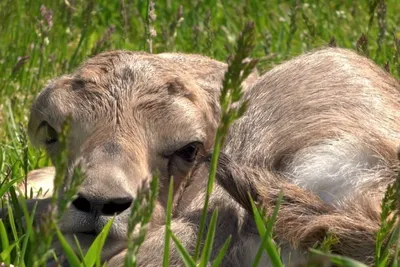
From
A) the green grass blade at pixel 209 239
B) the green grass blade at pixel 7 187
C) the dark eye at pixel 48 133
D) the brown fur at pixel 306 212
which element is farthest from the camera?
the dark eye at pixel 48 133

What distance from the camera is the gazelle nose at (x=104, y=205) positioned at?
13.6 feet

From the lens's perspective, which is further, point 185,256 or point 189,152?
point 189,152

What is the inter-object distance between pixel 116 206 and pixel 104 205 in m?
0.05

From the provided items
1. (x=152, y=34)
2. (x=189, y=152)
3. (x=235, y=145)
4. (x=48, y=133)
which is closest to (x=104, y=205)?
(x=235, y=145)

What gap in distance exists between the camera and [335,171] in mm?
4094

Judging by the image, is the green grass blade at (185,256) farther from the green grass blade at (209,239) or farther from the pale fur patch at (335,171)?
the pale fur patch at (335,171)

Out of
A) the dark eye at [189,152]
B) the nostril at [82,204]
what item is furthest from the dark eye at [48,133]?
the nostril at [82,204]

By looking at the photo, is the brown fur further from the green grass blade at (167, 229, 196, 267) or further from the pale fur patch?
the green grass blade at (167, 229, 196, 267)

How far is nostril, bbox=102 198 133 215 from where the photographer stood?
417cm

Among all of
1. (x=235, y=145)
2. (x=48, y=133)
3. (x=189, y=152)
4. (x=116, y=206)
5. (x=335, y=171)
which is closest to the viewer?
(x=335, y=171)

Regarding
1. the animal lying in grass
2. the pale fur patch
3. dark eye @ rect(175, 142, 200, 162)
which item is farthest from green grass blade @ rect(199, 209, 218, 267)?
dark eye @ rect(175, 142, 200, 162)

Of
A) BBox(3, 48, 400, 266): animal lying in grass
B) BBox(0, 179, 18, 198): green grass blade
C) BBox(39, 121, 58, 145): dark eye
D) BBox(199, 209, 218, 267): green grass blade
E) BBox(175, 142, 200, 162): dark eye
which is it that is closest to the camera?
BBox(199, 209, 218, 267): green grass blade

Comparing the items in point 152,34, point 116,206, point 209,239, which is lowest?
point 116,206

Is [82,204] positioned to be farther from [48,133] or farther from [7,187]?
[48,133]
